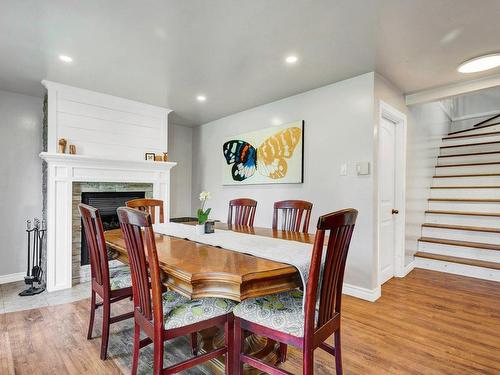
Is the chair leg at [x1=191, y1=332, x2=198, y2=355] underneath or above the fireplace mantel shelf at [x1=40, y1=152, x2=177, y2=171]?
underneath

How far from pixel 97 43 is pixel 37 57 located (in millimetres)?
742

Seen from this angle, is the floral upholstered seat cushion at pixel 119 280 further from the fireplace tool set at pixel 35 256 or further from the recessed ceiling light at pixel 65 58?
the recessed ceiling light at pixel 65 58

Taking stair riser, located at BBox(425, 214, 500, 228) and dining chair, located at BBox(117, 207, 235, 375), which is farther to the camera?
stair riser, located at BBox(425, 214, 500, 228)

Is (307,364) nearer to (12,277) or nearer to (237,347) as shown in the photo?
(237,347)

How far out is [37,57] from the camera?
8.30ft

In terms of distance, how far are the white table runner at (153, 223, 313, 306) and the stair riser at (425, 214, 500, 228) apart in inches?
144

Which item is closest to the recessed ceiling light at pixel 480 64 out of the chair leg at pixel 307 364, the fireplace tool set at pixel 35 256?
the chair leg at pixel 307 364

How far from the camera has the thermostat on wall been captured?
2801mm

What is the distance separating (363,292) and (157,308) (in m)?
2.34

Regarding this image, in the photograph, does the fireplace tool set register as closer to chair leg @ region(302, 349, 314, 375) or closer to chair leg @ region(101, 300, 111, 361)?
chair leg @ region(101, 300, 111, 361)

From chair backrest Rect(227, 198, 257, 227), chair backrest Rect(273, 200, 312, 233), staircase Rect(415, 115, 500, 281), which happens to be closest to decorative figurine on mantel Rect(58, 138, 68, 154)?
chair backrest Rect(227, 198, 257, 227)

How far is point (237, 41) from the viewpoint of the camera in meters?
2.25

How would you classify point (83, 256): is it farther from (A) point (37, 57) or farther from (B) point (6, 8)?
(B) point (6, 8)

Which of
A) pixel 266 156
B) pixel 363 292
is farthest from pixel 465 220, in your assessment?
pixel 266 156
